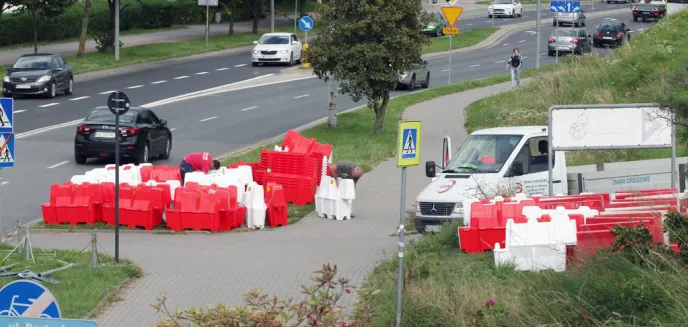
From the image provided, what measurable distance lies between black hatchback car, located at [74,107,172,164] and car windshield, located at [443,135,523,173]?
417 inches

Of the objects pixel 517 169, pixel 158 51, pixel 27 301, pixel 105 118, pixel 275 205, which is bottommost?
pixel 275 205

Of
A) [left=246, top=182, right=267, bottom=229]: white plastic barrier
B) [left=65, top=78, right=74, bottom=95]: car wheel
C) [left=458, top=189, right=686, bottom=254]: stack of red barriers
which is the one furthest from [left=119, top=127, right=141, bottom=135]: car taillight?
[left=65, top=78, right=74, bottom=95]: car wheel

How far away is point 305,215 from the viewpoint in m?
21.2

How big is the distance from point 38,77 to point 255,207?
2135 centimetres

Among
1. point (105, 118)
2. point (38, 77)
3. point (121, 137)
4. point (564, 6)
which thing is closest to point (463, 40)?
point (564, 6)

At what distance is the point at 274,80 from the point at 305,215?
86.4 feet

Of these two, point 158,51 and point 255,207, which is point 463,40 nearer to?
point 158,51

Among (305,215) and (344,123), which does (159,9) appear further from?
(305,215)

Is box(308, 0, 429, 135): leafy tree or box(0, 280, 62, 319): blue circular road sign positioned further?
box(308, 0, 429, 135): leafy tree

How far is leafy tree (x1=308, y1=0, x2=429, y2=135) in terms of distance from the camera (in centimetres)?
3034

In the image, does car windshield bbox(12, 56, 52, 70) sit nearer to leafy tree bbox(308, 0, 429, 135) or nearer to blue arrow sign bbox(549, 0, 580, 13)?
leafy tree bbox(308, 0, 429, 135)

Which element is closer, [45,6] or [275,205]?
[275,205]

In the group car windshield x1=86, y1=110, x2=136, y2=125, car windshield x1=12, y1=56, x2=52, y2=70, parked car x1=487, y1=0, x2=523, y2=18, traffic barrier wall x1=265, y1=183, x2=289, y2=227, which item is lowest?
traffic barrier wall x1=265, y1=183, x2=289, y2=227

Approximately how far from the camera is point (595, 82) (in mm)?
33156
